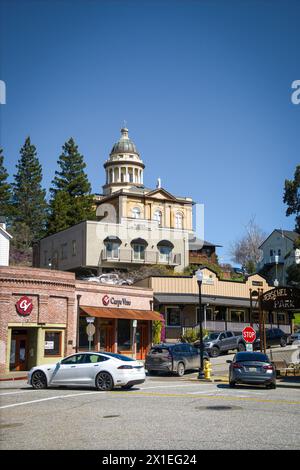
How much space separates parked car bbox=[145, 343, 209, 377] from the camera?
27750mm

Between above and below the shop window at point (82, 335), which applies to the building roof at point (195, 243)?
above

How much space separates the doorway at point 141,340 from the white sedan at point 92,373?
19.3 metres

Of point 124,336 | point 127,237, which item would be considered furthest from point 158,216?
point 124,336

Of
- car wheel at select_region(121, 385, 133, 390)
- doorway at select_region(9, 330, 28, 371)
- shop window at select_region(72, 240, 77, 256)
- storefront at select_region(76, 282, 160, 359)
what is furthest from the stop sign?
shop window at select_region(72, 240, 77, 256)

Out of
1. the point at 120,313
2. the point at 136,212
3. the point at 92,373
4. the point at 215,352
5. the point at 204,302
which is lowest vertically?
the point at 92,373

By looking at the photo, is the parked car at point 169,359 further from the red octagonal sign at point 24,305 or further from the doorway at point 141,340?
the doorway at point 141,340

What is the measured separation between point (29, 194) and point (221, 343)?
64921 millimetres

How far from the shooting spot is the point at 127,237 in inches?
2653

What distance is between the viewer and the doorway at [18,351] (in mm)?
32125

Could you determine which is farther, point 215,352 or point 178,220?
point 178,220

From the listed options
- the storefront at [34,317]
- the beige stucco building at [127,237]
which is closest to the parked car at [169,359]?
the storefront at [34,317]

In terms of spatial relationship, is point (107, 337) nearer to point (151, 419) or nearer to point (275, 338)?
point (275, 338)
